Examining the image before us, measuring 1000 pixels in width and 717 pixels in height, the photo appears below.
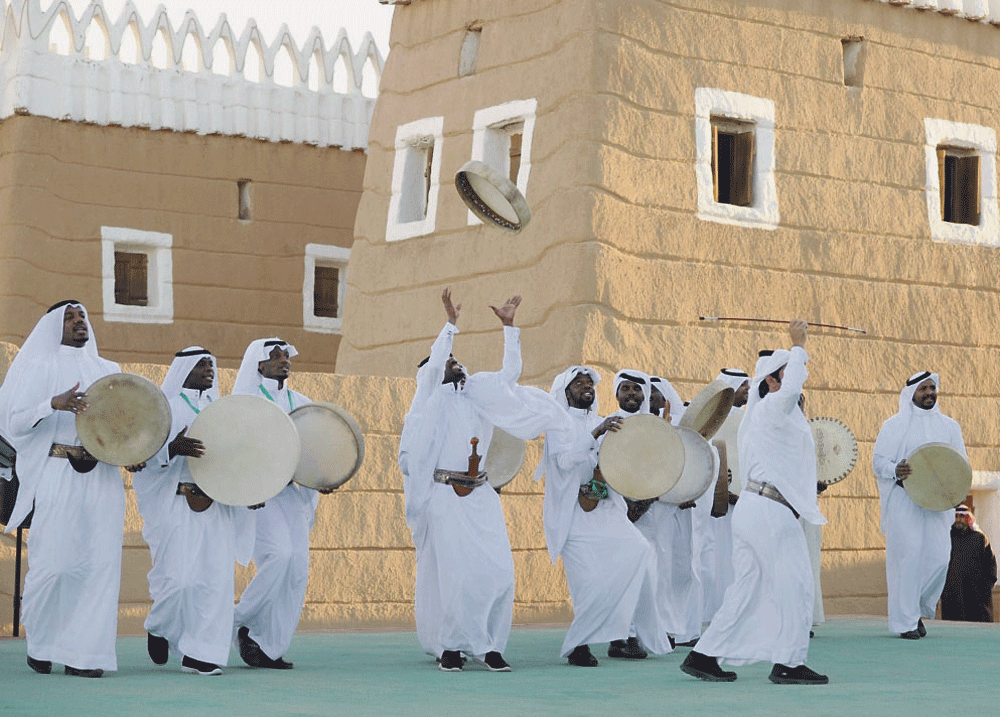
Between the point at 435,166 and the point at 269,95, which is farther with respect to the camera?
the point at 269,95

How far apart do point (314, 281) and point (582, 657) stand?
1096 cm

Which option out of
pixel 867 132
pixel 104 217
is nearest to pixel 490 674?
pixel 867 132

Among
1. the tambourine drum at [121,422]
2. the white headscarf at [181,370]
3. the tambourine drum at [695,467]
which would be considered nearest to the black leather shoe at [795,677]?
the tambourine drum at [695,467]

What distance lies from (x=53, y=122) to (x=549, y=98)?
6.41 meters

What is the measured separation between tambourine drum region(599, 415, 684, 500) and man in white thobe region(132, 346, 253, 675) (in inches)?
81.0

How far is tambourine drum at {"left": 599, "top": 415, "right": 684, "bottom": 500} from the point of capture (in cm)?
998

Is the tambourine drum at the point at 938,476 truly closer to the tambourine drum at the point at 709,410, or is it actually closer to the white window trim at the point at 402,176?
the tambourine drum at the point at 709,410

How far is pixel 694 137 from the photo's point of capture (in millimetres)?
14438

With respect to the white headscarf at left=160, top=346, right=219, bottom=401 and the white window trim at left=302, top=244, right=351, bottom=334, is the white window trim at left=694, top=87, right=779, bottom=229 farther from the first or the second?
the white window trim at left=302, top=244, right=351, bottom=334

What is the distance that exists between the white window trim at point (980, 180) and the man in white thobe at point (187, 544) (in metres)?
8.25

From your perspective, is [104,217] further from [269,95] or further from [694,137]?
[694,137]

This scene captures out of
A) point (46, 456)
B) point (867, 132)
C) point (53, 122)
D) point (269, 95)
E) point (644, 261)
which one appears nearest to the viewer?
point (46, 456)

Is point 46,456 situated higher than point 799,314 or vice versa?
point 799,314

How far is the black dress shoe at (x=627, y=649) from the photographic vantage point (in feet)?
33.4
